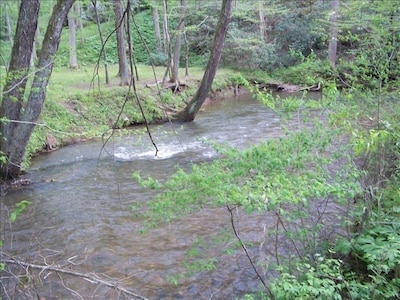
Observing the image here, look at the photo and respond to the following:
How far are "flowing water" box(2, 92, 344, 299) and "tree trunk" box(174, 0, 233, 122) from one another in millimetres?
3129

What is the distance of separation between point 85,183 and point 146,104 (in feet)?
19.6

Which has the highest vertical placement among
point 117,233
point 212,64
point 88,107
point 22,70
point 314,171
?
point 22,70

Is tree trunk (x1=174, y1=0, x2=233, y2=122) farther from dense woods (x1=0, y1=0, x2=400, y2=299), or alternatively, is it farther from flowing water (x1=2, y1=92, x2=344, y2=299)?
dense woods (x1=0, y1=0, x2=400, y2=299)

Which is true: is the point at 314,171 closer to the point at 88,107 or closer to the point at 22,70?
the point at 22,70

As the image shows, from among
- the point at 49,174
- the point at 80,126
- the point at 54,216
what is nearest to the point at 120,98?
the point at 80,126

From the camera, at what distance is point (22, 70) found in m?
6.46

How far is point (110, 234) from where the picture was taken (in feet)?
18.7

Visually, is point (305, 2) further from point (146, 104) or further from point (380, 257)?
point (380, 257)

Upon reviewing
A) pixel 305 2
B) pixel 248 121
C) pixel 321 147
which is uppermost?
pixel 305 2

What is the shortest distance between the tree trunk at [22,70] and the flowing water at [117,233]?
0.91 metres

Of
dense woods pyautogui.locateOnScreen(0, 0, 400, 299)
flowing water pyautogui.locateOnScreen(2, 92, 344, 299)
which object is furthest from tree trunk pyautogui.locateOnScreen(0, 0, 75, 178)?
flowing water pyautogui.locateOnScreen(2, 92, 344, 299)

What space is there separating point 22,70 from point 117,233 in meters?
3.14

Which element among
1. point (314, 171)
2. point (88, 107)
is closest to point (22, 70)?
point (314, 171)

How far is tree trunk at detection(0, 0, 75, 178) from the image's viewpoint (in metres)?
6.85
